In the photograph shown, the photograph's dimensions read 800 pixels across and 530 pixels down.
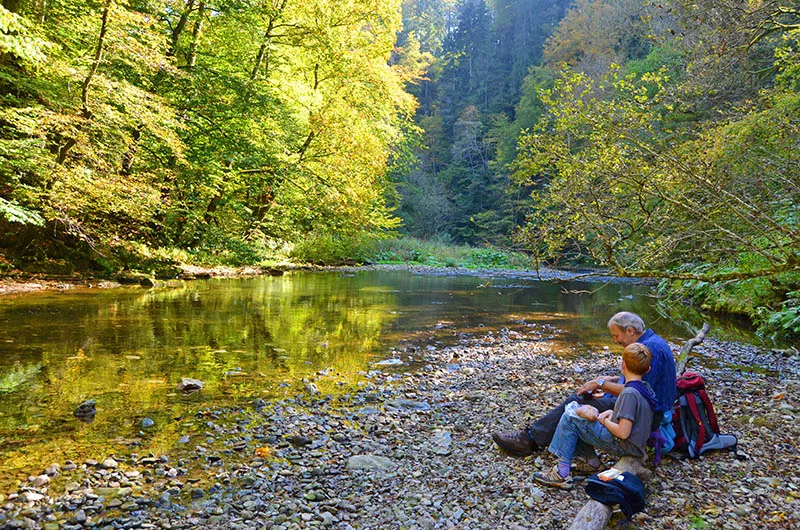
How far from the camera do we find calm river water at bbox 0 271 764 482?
4.43 meters

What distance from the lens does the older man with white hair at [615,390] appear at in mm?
3617

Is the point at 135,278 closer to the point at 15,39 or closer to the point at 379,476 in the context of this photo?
the point at 15,39

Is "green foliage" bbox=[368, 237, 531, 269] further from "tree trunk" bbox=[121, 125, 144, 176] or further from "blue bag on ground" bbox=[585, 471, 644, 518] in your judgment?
"blue bag on ground" bbox=[585, 471, 644, 518]

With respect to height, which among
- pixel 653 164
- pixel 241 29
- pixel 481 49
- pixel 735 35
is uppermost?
pixel 481 49

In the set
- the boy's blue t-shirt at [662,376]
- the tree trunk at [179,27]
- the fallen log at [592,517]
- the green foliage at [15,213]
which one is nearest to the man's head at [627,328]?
the boy's blue t-shirt at [662,376]

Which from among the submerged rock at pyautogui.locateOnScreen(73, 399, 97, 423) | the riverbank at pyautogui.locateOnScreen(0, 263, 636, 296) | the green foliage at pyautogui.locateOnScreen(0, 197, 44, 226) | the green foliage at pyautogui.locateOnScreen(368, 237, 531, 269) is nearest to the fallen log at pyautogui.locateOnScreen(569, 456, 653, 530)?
the riverbank at pyautogui.locateOnScreen(0, 263, 636, 296)

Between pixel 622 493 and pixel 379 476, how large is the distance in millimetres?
1728

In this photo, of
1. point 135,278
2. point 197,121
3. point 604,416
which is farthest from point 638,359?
point 197,121

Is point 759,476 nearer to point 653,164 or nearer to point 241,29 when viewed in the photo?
point 653,164

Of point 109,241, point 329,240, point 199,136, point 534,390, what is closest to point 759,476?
point 534,390

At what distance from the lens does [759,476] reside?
11.6 feet

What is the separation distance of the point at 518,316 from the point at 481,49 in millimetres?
57108

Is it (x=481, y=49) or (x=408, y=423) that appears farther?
(x=481, y=49)

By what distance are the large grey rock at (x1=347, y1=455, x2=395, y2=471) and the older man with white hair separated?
946 mm
